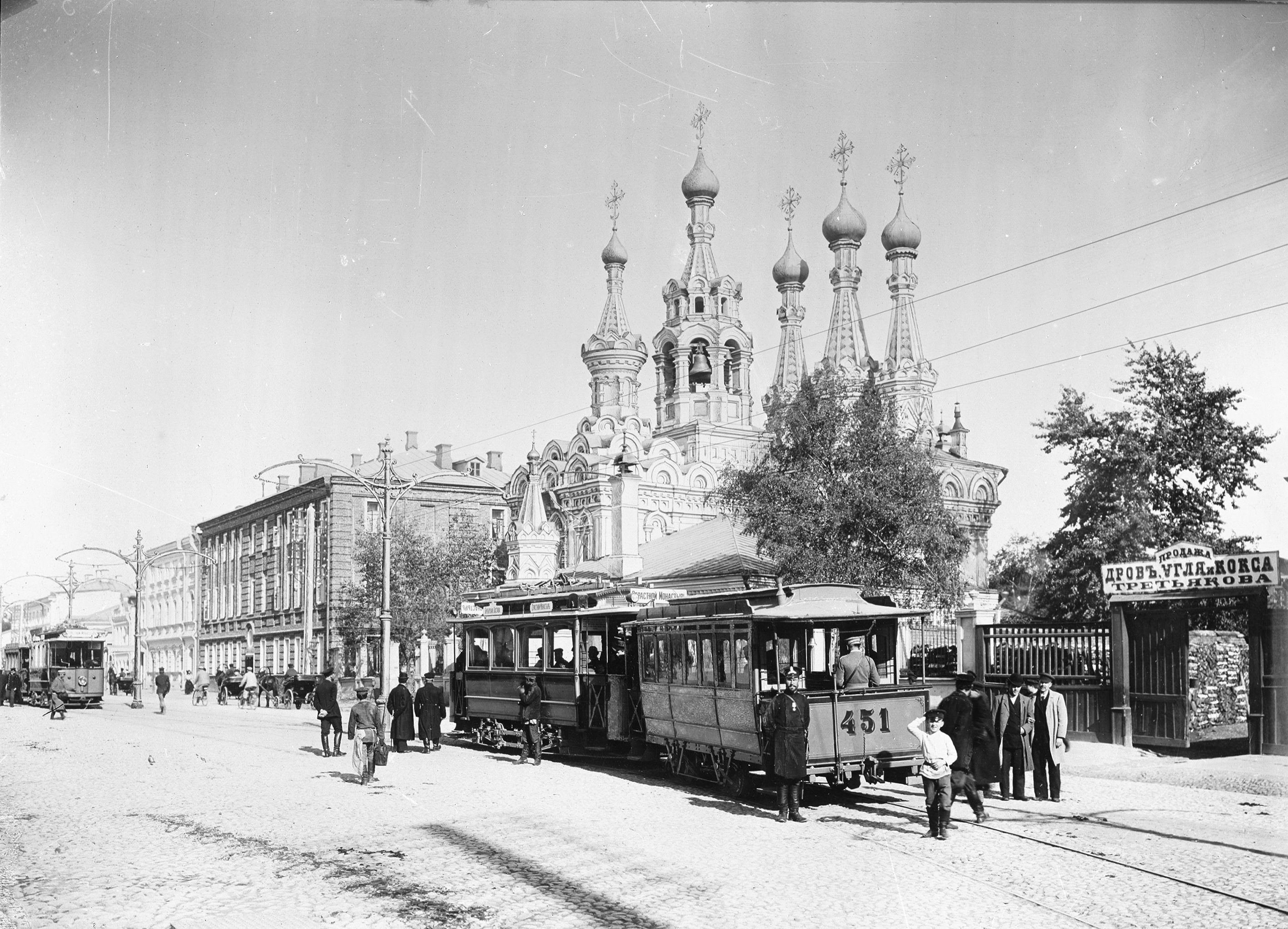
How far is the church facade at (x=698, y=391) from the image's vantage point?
5447 centimetres

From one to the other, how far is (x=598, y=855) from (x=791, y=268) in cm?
6989

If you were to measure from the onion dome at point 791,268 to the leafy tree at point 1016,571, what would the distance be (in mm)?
21964

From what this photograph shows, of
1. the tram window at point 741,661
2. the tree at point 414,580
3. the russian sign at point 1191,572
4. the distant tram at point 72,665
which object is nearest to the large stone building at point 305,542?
the tree at point 414,580

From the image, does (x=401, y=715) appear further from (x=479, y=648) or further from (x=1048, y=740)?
(x=1048, y=740)

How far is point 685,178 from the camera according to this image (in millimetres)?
72000

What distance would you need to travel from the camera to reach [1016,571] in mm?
72312

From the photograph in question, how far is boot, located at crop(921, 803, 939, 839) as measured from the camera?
11.6 metres

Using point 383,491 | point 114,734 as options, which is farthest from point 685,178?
point 114,734

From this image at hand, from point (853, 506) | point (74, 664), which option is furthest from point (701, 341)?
point (853, 506)

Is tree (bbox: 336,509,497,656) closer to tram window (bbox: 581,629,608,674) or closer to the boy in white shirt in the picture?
tram window (bbox: 581,629,608,674)

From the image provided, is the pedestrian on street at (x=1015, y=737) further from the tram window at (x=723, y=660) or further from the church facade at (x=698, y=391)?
the church facade at (x=698, y=391)

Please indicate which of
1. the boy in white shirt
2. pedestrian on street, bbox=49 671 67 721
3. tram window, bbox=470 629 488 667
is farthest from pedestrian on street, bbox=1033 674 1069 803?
pedestrian on street, bbox=49 671 67 721

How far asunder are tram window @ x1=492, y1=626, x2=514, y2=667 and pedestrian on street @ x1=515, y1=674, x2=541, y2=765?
183 cm

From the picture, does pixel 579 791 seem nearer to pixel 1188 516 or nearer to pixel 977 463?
pixel 1188 516
